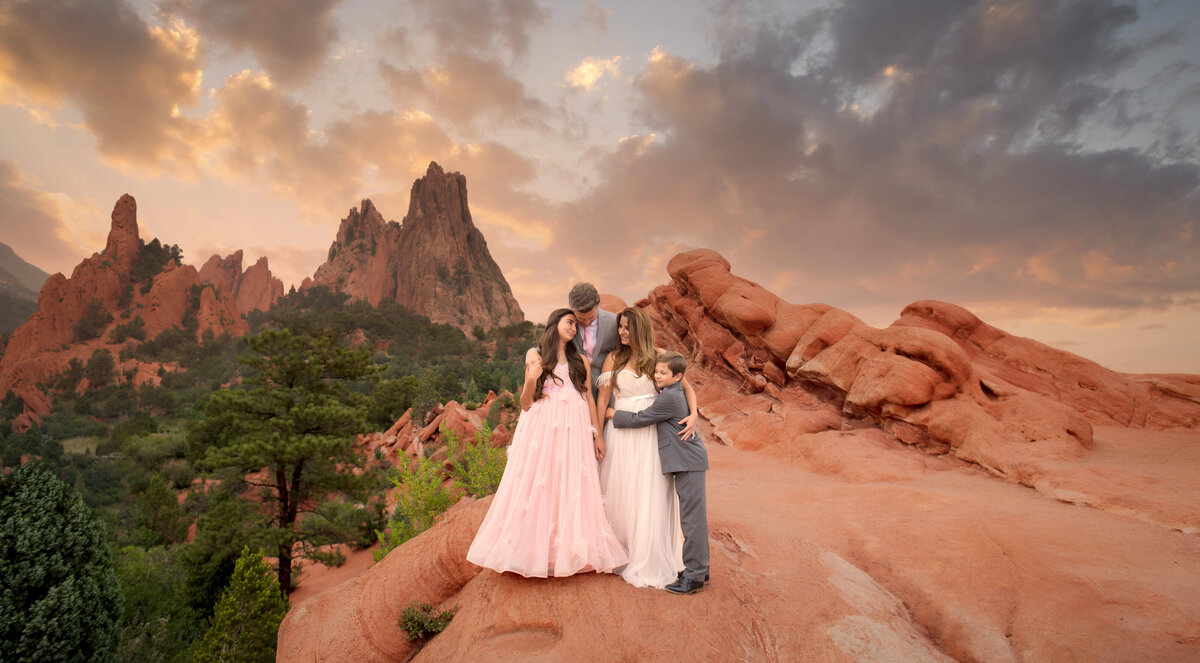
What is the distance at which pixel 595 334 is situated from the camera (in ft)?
14.6

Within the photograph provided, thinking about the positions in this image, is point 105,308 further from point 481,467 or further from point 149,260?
point 481,467

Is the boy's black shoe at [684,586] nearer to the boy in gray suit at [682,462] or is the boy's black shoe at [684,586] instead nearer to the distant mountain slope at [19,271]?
the boy in gray suit at [682,462]

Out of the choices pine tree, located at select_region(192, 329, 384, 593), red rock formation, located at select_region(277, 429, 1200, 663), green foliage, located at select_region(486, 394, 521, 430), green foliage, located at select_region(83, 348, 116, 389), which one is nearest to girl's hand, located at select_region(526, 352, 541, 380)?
red rock formation, located at select_region(277, 429, 1200, 663)

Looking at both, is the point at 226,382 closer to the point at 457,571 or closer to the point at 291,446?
the point at 291,446

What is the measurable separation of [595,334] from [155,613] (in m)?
16.0

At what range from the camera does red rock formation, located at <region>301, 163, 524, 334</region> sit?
96062 millimetres

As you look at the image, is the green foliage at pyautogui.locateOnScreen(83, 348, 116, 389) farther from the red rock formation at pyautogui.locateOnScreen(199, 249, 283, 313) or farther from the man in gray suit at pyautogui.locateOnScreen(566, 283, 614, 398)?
the man in gray suit at pyautogui.locateOnScreen(566, 283, 614, 398)

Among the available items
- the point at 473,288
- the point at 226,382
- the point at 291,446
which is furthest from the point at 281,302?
the point at 291,446

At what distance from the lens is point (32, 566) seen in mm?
7152

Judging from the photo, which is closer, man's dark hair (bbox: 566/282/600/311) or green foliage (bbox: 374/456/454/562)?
man's dark hair (bbox: 566/282/600/311)

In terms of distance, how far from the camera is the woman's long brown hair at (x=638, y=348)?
4.24 meters

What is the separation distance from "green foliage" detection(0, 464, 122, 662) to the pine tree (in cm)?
446

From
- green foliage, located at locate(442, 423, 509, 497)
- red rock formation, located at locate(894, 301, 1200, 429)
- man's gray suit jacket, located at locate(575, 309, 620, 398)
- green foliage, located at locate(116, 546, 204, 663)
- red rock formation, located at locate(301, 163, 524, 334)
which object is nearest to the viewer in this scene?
man's gray suit jacket, located at locate(575, 309, 620, 398)

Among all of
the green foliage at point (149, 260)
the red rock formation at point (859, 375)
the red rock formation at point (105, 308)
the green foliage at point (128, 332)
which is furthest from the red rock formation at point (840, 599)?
the green foliage at point (149, 260)
